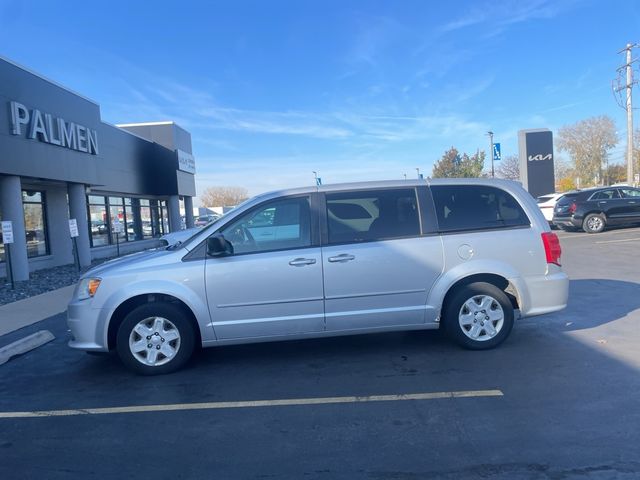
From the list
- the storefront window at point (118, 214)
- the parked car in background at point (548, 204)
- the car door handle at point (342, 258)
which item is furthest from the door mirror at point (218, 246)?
the parked car in background at point (548, 204)

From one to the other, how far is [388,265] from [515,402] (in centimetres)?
181

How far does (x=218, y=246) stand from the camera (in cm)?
509

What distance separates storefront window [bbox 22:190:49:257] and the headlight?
12.6 metres

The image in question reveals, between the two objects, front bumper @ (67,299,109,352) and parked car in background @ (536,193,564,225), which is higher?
parked car in background @ (536,193,564,225)

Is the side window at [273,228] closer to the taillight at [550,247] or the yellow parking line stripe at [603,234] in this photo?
the taillight at [550,247]

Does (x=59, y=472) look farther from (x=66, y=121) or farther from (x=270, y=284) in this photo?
(x=66, y=121)

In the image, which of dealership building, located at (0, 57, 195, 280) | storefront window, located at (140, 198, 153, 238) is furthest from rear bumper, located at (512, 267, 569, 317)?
storefront window, located at (140, 198, 153, 238)

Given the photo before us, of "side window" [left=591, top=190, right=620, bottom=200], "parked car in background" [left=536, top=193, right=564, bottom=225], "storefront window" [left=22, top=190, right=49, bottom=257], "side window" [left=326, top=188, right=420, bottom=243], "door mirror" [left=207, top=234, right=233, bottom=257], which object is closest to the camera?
"door mirror" [left=207, top=234, right=233, bottom=257]

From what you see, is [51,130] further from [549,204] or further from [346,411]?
[549,204]

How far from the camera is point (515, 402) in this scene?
4.14 meters

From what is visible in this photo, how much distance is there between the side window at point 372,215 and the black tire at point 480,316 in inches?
33.6

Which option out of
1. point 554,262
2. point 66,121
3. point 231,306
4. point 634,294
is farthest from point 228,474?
point 66,121

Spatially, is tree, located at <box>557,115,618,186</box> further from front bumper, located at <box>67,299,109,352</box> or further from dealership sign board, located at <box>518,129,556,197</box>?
front bumper, located at <box>67,299,109,352</box>

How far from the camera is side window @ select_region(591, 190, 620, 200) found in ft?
60.3
